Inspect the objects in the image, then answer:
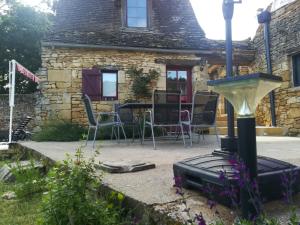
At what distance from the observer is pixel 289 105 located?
923cm

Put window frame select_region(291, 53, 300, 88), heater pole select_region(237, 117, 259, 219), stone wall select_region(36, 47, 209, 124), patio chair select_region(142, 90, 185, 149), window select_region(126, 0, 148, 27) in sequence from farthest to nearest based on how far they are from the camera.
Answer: window select_region(126, 0, 148, 27), stone wall select_region(36, 47, 209, 124), window frame select_region(291, 53, 300, 88), patio chair select_region(142, 90, 185, 149), heater pole select_region(237, 117, 259, 219)

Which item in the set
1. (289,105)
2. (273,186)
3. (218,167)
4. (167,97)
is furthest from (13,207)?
(289,105)

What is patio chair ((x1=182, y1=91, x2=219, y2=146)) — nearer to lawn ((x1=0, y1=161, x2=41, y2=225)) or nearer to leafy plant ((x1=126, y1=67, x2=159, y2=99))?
lawn ((x1=0, y1=161, x2=41, y2=225))

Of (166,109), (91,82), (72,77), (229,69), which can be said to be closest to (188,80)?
(91,82)

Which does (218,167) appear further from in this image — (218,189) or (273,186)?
(273,186)

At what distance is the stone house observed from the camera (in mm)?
9680

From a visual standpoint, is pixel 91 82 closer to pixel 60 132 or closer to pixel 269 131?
pixel 60 132

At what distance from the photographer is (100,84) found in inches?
391

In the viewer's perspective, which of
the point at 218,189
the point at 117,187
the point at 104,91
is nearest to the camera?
the point at 218,189

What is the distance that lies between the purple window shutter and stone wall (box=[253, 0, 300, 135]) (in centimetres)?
524

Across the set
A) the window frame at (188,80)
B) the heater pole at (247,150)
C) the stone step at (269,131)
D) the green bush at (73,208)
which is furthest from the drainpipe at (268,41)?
the heater pole at (247,150)

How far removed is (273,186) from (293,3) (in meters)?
8.94

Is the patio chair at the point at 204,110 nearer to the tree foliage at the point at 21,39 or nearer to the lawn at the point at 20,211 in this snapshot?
the lawn at the point at 20,211

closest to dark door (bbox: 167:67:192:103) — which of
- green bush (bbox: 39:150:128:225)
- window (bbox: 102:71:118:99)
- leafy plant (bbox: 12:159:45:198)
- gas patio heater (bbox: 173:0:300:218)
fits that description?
window (bbox: 102:71:118:99)
